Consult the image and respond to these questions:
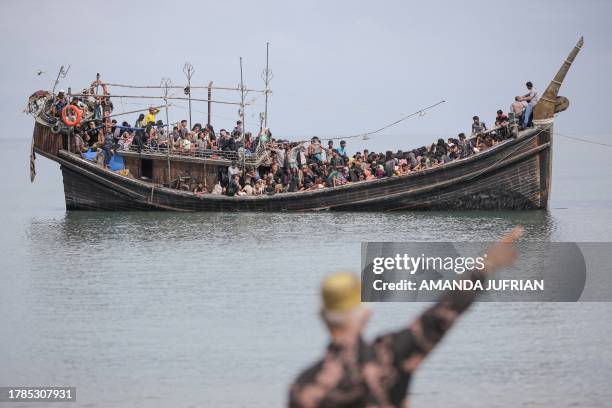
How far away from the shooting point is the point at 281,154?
33906 millimetres

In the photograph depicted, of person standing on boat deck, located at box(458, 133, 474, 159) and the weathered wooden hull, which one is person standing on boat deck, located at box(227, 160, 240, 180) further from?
person standing on boat deck, located at box(458, 133, 474, 159)

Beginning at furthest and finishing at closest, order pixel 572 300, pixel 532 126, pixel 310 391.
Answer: pixel 532 126 → pixel 572 300 → pixel 310 391

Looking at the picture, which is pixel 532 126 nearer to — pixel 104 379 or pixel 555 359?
pixel 555 359

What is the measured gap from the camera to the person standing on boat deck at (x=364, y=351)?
484 cm

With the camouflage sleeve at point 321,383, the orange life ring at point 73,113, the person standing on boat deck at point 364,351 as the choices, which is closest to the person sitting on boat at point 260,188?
the orange life ring at point 73,113

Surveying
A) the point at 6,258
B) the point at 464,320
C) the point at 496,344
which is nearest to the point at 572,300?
the point at 464,320

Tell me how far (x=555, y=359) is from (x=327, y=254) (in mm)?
10929

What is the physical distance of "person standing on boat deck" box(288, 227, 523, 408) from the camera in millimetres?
4840

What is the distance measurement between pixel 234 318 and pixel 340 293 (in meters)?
14.8

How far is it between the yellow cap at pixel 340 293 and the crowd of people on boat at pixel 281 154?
92.3ft

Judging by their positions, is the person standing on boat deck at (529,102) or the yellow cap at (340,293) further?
Result: the person standing on boat deck at (529,102)

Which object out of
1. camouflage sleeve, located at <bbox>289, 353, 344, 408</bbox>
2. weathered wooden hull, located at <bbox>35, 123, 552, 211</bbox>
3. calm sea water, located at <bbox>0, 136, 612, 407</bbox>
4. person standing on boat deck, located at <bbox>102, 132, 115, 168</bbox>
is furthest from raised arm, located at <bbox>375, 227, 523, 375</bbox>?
person standing on boat deck, located at <bbox>102, 132, 115, 168</bbox>

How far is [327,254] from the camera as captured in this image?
26.6 meters

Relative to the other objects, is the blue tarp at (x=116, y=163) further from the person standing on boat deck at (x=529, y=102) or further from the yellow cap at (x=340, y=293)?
the yellow cap at (x=340, y=293)
